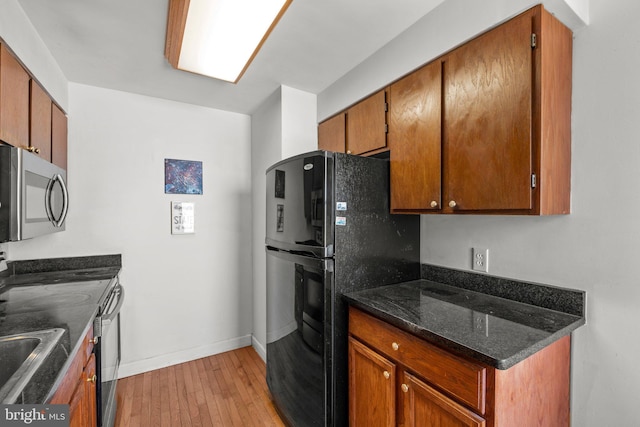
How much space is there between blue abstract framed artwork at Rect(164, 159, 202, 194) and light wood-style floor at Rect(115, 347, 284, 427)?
1560mm

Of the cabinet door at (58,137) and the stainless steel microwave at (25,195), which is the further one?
the cabinet door at (58,137)

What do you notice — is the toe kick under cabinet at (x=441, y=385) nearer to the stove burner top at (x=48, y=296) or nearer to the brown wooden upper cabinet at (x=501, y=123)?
the brown wooden upper cabinet at (x=501, y=123)

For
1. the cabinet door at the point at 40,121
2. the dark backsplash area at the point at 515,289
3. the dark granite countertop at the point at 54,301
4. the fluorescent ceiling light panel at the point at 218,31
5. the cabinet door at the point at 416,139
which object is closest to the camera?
the dark granite countertop at the point at 54,301

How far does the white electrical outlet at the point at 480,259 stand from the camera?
1563 mm

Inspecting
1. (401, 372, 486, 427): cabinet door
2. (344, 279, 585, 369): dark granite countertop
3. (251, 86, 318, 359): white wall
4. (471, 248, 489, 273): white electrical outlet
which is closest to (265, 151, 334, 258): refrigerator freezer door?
(344, 279, 585, 369): dark granite countertop

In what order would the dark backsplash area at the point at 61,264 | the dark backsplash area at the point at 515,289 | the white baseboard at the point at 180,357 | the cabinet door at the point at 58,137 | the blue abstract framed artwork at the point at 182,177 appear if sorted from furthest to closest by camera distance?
the blue abstract framed artwork at the point at 182,177, the white baseboard at the point at 180,357, the dark backsplash area at the point at 61,264, the cabinet door at the point at 58,137, the dark backsplash area at the point at 515,289

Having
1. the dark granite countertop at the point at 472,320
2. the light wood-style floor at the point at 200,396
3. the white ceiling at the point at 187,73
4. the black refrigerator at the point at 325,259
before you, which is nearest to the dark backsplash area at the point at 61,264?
the light wood-style floor at the point at 200,396

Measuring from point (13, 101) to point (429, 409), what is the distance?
2.29 meters

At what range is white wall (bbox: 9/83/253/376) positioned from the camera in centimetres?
233

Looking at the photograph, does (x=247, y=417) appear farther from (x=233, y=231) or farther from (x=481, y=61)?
(x=481, y=61)

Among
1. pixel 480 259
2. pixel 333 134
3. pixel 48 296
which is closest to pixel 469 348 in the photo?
pixel 480 259

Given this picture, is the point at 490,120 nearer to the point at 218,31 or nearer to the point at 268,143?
the point at 218,31

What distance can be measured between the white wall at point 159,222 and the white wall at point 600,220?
2.21 metres

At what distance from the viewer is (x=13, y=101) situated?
141 centimetres
